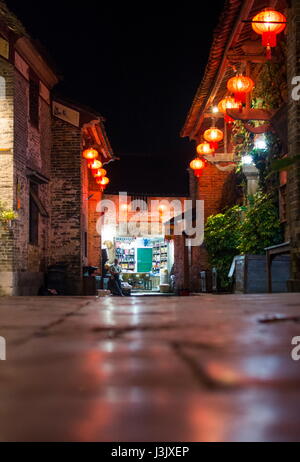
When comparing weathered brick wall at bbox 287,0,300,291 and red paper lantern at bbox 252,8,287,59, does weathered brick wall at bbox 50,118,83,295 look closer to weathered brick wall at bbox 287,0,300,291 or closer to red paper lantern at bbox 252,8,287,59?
red paper lantern at bbox 252,8,287,59

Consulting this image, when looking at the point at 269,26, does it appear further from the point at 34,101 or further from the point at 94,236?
the point at 94,236

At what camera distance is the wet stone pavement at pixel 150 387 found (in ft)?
1.93

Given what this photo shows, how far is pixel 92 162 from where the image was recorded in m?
16.3

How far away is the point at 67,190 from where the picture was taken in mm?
14391

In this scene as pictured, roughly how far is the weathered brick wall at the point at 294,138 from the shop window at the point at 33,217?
7005 mm

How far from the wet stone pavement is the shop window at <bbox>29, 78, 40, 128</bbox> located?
11571 millimetres

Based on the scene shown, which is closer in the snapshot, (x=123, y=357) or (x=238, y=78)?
(x=123, y=357)

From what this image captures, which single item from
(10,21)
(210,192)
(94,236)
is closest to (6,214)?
(10,21)

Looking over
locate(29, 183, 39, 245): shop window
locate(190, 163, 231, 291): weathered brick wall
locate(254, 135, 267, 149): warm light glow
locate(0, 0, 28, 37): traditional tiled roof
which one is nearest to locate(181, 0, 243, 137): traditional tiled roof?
locate(254, 135, 267, 149): warm light glow

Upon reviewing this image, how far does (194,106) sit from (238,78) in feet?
13.8

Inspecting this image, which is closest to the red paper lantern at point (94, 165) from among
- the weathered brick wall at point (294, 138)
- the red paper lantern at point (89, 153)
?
the red paper lantern at point (89, 153)

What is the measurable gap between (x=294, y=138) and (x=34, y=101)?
24.5 ft

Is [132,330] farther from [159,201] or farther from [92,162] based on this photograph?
[159,201]

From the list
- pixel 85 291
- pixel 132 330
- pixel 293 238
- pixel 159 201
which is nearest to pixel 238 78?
pixel 293 238
